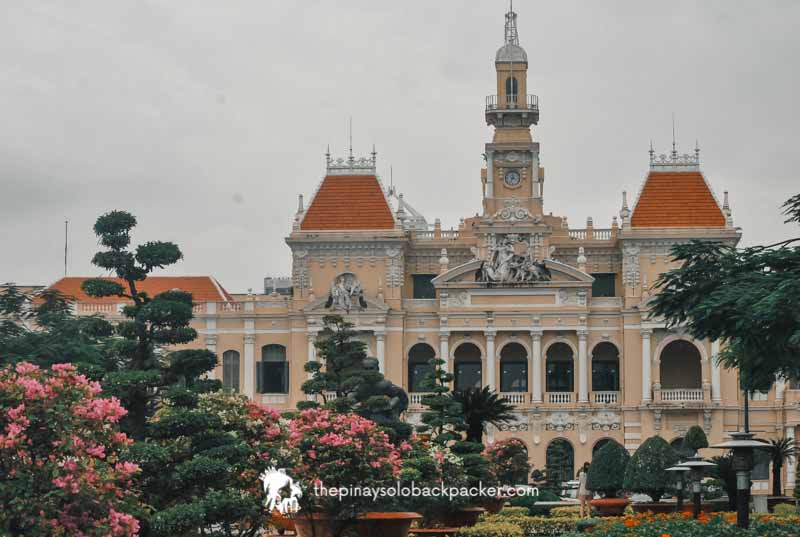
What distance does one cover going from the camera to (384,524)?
37.4m

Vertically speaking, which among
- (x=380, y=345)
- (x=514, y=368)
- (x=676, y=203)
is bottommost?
(x=514, y=368)

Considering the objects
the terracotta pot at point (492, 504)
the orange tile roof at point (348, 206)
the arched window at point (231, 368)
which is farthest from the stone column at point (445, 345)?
the terracotta pot at point (492, 504)

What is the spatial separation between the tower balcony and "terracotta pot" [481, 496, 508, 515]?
40.6 m


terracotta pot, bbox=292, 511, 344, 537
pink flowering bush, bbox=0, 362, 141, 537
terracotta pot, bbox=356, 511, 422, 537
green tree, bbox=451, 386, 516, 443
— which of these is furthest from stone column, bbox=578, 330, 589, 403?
pink flowering bush, bbox=0, 362, 141, 537

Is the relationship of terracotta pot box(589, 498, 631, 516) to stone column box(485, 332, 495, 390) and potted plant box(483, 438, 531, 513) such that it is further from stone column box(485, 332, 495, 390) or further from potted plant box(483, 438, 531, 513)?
stone column box(485, 332, 495, 390)

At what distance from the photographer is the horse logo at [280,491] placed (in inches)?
1463

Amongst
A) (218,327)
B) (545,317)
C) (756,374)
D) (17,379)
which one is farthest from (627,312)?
(17,379)

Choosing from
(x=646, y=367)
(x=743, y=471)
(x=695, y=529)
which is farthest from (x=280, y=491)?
(x=646, y=367)

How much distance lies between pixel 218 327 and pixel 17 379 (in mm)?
57748

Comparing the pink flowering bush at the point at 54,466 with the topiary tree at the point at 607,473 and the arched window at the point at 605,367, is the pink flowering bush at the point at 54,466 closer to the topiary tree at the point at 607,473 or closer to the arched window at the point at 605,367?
the topiary tree at the point at 607,473

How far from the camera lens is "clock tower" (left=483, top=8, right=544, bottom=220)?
Answer: 8762 centimetres

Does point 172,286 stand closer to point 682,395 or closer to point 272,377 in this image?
point 272,377

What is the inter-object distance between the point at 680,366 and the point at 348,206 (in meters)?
18.3

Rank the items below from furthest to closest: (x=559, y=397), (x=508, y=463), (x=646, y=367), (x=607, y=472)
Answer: (x=559, y=397) < (x=646, y=367) < (x=508, y=463) < (x=607, y=472)
